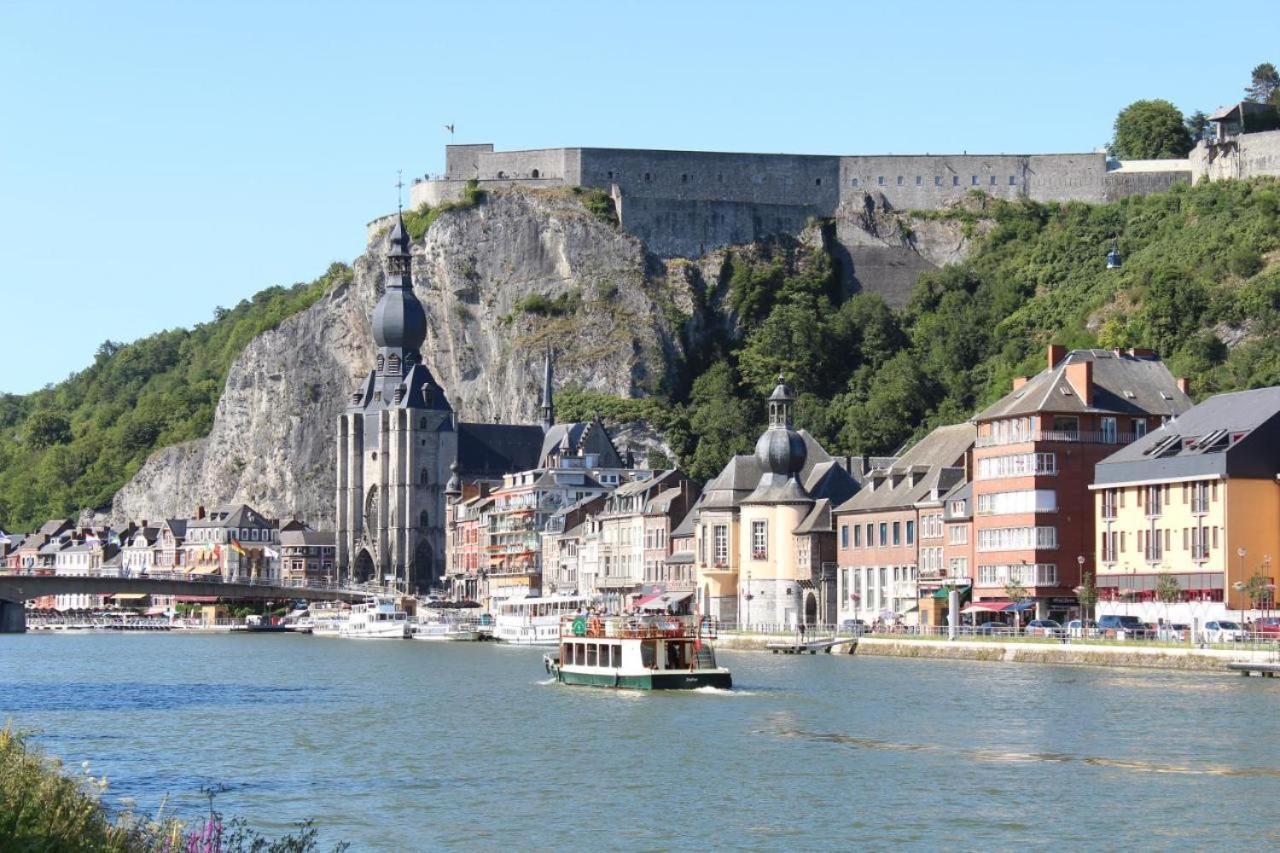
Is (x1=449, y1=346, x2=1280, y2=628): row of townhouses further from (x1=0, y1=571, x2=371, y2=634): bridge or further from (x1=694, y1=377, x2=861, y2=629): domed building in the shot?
(x1=0, y1=571, x2=371, y2=634): bridge

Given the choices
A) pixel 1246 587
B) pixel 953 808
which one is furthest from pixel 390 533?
pixel 953 808

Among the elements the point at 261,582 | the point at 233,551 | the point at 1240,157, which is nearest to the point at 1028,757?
the point at 1240,157

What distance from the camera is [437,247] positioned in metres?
170

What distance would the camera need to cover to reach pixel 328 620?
146 metres

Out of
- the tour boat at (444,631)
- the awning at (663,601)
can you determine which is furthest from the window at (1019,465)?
the tour boat at (444,631)

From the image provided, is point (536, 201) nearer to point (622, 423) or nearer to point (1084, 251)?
point (622, 423)

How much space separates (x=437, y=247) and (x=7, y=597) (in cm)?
4704

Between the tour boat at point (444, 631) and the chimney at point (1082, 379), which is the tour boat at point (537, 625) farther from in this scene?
the chimney at point (1082, 379)

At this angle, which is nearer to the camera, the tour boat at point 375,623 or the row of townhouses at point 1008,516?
the row of townhouses at point 1008,516

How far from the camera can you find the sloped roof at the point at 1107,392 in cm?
8631

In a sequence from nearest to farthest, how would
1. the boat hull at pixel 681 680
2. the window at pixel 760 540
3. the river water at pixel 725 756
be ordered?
1. the river water at pixel 725 756
2. the boat hull at pixel 681 680
3. the window at pixel 760 540

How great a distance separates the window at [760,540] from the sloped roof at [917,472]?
201 inches

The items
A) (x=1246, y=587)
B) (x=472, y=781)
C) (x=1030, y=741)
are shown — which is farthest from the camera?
(x=1246, y=587)

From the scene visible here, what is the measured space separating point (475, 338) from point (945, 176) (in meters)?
38.3
